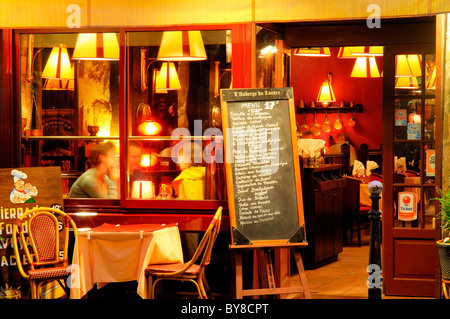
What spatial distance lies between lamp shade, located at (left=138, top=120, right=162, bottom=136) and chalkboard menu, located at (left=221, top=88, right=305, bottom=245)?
3.36ft

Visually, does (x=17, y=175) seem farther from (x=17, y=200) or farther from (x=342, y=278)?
(x=342, y=278)

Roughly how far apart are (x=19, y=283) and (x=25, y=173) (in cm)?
96

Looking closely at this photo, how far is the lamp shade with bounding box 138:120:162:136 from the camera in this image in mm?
6328

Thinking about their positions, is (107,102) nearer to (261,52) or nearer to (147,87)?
(147,87)

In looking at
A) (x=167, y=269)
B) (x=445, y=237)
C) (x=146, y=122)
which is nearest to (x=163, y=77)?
(x=146, y=122)

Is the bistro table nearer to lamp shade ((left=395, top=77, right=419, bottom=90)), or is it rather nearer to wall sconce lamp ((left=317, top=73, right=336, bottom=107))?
lamp shade ((left=395, top=77, right=419, bottom=90))

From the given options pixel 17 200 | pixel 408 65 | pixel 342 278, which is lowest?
pixel 342 278

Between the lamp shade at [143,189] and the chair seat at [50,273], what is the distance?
3.56 ft

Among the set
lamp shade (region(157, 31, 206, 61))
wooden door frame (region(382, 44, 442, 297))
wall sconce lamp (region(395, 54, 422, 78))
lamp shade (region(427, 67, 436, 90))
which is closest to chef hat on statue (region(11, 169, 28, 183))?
lamp shade (region(157, 31, 206, 61))

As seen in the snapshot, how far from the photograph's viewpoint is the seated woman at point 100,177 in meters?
6.37

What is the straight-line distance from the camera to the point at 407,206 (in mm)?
6602

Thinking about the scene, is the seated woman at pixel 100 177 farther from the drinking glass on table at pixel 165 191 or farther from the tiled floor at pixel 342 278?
the tiled floor at pixel 342 278

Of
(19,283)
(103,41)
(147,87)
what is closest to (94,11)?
(103,41)

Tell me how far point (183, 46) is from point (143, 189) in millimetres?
1385
